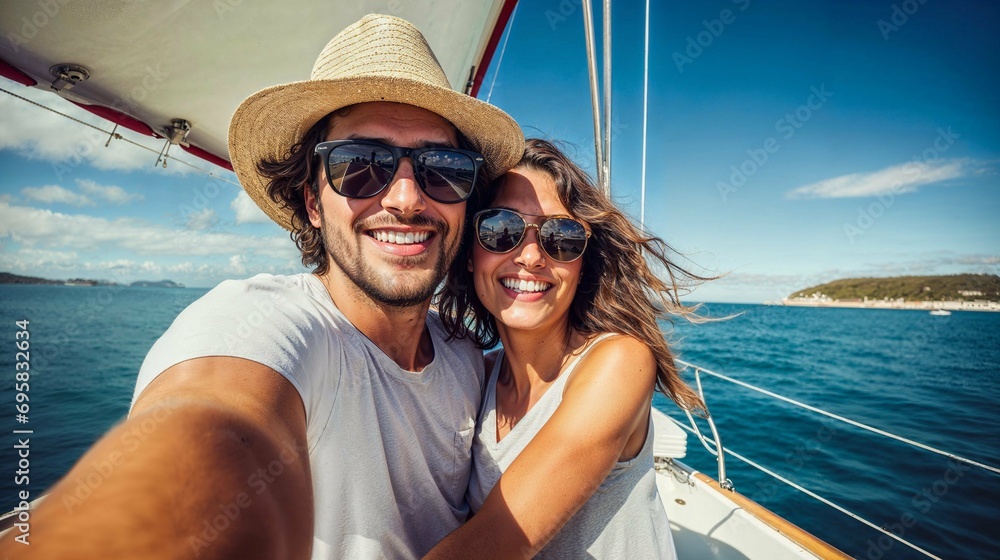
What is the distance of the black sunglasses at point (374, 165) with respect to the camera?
1571 millimetres

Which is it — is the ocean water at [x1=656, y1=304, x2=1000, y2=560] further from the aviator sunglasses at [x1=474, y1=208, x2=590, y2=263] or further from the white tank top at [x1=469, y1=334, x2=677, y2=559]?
the white tank top at [x1=469, y1=334, x2=677, y2=559]

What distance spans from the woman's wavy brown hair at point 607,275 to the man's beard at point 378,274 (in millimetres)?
410

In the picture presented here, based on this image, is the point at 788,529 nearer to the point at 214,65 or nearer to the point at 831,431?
the point at 214,65

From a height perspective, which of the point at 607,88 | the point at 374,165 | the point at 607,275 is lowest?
the point at 607,275

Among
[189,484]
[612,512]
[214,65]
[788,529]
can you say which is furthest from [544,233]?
[788,529]

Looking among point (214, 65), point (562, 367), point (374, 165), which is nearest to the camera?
point (374, 165)

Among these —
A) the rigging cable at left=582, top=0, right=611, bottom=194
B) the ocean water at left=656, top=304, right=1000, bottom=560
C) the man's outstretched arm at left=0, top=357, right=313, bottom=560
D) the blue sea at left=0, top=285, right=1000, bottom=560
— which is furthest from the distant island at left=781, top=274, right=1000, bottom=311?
the man's outstretched arm at left=0, top=357, right=313, bottom=560

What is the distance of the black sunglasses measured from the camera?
1571mm

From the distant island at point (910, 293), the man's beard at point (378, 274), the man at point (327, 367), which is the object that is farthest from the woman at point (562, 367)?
the distant island at point (910, 293)

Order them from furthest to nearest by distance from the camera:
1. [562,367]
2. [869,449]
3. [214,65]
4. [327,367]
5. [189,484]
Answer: [869,449] → [214,65] → [562,367] → [327,367] → [189,484]

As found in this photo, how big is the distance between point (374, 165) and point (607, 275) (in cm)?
124

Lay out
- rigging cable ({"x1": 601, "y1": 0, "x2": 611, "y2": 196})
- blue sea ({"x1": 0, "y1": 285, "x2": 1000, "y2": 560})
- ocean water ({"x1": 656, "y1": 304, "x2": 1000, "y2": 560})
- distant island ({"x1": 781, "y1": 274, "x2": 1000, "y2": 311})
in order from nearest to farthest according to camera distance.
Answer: rigging cable ({"x1": 601, "y1": 0, "x2": 611, "y2": 196}), ocean water ({"x1": 656, "y1": 304, "x2": 1000, "y2": 560}), blue sea ({"x1": 0, "y1": 285, "x2": 1000, "y2": 560}), distant island ({"x1": 781, "y1": 274, "x2": 1000, "y2": 311})

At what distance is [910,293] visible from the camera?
3346 inches

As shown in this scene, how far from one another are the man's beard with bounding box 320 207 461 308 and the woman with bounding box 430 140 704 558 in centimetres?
29
